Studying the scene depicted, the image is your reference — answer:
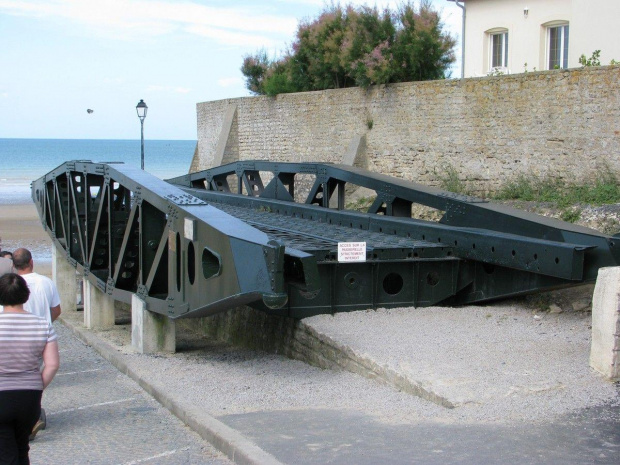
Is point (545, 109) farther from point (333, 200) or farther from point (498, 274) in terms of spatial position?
point (498, 274)

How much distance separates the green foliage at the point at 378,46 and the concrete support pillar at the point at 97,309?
38.4 feet

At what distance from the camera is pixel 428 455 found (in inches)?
220

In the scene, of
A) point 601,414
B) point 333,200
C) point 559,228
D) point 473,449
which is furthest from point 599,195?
point 473,449

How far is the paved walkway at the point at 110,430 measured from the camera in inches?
244

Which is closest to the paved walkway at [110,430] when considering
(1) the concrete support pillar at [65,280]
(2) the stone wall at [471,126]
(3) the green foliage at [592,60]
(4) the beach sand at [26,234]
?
(1) the concrete support pillar at [65,280]

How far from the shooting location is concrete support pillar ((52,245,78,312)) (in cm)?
1594

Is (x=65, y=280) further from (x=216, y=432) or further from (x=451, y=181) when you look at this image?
(x=216, y=432)

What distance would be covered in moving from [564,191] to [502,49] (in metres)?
9.49

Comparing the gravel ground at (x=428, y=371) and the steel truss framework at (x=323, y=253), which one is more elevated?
the steel truss framework at (x=323, y=253)

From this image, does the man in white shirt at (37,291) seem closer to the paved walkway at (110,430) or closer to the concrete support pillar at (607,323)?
the paved walkway at (110,430)

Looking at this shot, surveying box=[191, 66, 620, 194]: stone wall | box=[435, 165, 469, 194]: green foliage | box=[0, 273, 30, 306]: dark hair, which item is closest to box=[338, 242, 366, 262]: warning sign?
box=[0, 273, 30, 306]: dark hair

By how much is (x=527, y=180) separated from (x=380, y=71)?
20.1 ft

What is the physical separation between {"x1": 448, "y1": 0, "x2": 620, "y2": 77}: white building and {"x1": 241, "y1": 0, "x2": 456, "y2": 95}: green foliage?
2.30m

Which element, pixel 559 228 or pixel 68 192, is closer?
pixel 559 228
